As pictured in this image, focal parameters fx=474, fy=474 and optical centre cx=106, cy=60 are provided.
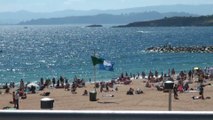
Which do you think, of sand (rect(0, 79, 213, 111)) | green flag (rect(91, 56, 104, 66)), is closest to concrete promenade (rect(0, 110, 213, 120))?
sand (rect(0, 79, 213, 111))

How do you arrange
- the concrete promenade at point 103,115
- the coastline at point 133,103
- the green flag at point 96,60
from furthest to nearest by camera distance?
1. the green flag at point 96,60
2. the coastline at point 133,103
3. the concrete promenade at point 103,115

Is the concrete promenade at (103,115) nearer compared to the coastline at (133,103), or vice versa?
the concrete promenade at (103,115)

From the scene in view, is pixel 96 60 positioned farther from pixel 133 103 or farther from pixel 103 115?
pixel 103 115

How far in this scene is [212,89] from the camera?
1172 inches

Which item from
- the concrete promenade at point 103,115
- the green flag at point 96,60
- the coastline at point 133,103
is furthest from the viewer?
the green flag at point 96,60

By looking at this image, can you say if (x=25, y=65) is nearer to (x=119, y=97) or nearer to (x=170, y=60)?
(x=170, y=60)

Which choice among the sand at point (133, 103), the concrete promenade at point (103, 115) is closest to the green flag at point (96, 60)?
the sand at point (133, 103)

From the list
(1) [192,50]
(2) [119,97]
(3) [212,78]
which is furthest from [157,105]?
(1) [192,50]

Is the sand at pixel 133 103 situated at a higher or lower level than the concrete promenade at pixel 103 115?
lower

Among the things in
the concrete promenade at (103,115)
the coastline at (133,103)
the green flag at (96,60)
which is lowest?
the coastline at (133,103)

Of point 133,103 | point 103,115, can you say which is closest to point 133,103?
point 133,103

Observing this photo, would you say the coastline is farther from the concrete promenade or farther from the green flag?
the concrete promenade

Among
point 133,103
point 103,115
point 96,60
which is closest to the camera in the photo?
point 103,115

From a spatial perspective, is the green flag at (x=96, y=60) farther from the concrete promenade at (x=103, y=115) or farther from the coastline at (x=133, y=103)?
the concrete promenade at (x=103, y=115)
